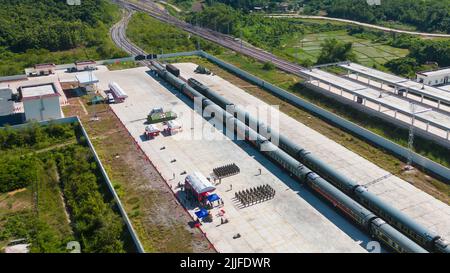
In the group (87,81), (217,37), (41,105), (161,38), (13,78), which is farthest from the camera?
(217,37)

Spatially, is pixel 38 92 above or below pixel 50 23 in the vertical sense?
below

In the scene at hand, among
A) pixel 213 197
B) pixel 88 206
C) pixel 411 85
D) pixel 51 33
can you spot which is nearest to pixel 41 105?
pixel 88 206

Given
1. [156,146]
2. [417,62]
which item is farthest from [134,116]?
[417,62]

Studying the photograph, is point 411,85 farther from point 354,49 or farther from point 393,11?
point 393,11

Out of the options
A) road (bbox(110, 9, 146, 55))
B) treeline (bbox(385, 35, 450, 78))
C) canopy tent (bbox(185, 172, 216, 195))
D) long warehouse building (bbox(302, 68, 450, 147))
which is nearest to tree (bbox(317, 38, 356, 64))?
treeline (bbox(385, 35, 450, 78))

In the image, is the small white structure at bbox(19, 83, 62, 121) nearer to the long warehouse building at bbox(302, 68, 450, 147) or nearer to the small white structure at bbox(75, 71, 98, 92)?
the small white structure at bbox(75, 71, 98, 92)

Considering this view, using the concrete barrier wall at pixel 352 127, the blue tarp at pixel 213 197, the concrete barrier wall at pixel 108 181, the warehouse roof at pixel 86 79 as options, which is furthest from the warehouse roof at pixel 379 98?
the concrete barrier wall at pixel 108 181
